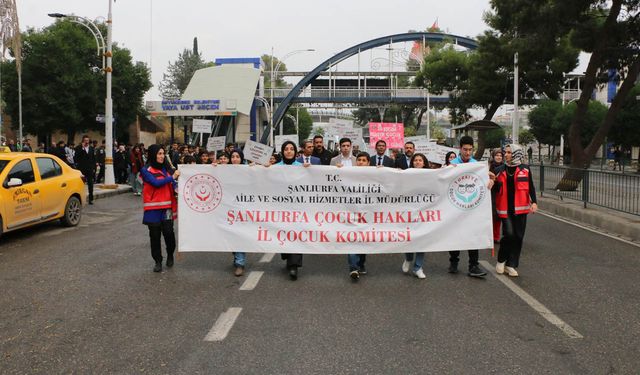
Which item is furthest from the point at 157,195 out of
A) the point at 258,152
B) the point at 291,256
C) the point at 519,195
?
the point at 519,195

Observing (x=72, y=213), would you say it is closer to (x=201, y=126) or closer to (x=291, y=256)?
(x=291, y=256)

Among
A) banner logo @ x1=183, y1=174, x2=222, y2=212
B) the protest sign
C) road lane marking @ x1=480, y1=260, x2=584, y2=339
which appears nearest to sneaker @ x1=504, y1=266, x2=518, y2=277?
road lane marking @ x1=480, y1=260, x2=584, y2=339

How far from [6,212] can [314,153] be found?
198 inches

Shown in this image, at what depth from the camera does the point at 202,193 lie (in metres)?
7.46

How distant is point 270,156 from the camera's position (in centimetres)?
1098

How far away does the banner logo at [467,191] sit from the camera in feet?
24.1

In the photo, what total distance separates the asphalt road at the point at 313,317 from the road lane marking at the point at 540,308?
0.05m

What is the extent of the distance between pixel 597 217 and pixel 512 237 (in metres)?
6.01

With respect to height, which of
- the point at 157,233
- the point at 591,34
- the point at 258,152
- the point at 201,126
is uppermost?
the point at 591,34

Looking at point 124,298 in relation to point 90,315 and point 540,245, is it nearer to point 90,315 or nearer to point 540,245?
point 90,315

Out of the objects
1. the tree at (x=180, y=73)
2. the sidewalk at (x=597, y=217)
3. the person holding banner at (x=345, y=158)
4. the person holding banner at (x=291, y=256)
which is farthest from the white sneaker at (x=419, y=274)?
the tree at (x=180, y=73)

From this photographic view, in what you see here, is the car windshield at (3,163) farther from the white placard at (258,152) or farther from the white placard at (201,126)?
the white placard at (201,126)

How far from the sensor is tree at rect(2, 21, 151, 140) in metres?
38.7

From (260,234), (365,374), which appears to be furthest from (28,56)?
(365,374)
